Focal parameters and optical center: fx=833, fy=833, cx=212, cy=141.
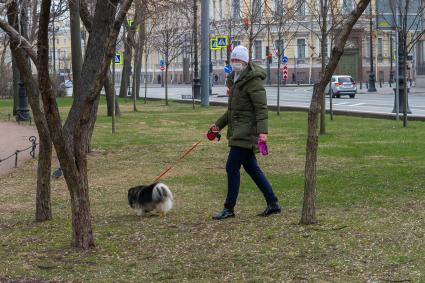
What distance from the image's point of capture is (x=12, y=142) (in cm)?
2042

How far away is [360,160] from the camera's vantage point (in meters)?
14.3

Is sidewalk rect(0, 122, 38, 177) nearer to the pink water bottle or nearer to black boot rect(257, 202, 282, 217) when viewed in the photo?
black boot rect(257, 202, 282, 217)

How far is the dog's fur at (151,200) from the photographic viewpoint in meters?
9.23

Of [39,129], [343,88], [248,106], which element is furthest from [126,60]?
[248,106]

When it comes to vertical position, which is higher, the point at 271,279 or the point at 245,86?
the point at 245,86

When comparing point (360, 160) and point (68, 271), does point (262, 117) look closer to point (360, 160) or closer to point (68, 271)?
point (68, 271)

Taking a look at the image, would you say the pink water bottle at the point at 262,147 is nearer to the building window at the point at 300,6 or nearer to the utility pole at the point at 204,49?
the building window at the point at 300,6

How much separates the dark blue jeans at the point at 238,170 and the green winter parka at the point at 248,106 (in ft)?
0.46

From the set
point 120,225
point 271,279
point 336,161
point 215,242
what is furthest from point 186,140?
point 271,279

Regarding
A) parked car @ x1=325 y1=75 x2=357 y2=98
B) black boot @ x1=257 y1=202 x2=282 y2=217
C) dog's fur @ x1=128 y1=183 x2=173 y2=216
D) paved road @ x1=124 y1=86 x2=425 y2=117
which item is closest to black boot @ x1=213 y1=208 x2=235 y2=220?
black boot @ x1=257 y1=202 x2=282 y2=217

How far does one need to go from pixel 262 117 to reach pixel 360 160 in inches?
243

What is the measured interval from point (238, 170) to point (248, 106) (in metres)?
0.73

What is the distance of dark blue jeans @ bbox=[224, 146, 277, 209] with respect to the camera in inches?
344

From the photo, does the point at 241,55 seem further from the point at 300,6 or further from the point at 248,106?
the point at 300,6
